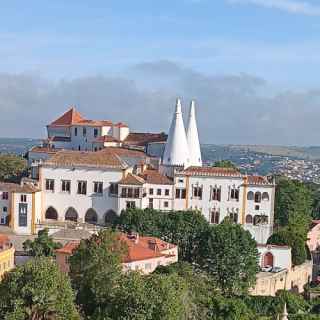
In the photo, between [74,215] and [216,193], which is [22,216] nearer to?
[74,215]

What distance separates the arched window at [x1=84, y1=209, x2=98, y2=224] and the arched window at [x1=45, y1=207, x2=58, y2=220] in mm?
2199

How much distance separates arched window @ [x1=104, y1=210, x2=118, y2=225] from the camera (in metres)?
60.1

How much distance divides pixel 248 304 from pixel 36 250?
12674 millimetres

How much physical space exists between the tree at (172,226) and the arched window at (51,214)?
6.31 metres

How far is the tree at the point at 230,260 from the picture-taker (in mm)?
49594

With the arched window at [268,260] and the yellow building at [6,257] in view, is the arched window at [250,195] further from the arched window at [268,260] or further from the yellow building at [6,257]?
the yellow building at [6,257]

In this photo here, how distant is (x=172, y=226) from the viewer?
2163 inches

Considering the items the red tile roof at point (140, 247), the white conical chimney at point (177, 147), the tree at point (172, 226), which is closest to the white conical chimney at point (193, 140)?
the white conical chimney at point (177, 147)

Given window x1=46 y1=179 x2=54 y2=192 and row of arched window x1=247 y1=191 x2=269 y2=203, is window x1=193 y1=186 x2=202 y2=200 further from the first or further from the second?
window x1=46 y1=179 x2=54 y2=192

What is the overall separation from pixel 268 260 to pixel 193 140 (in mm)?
12016

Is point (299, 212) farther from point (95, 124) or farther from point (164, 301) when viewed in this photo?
point (164, 301)

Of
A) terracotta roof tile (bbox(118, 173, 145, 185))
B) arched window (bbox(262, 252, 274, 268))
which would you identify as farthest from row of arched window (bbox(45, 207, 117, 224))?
arched window (bbox(262, 252, 274, 268))

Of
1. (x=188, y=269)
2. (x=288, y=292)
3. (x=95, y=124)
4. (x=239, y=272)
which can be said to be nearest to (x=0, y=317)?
(x=188, y=269)

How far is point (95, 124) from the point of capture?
69.2m
